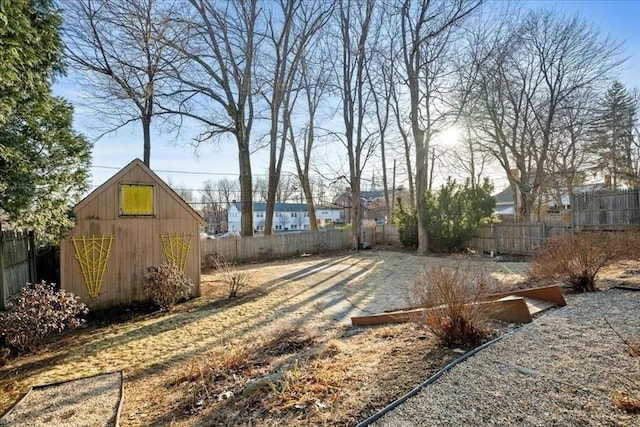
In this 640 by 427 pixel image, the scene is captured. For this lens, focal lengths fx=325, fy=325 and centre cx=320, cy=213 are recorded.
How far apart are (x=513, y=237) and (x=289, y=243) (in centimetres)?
1026

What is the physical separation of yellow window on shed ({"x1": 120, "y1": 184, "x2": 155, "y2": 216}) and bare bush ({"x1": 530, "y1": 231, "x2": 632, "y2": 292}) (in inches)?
A: 333

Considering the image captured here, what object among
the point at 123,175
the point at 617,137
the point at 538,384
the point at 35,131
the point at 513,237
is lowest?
the point at 538,384

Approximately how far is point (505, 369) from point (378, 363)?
117cm

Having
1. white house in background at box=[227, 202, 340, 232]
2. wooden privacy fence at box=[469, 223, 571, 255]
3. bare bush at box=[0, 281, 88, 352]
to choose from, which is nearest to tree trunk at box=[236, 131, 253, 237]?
bare bush at box=[0, 281, 88, 352]

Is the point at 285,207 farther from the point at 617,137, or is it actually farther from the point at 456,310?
the point at 456,310

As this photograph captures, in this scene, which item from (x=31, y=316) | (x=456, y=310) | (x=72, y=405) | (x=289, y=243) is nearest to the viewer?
(x=72, y=405)

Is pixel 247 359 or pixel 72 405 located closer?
pixel 72 405

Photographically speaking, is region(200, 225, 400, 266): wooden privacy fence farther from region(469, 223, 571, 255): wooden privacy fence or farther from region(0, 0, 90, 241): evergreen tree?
region(0, 0, 90, 241): evergreen tree

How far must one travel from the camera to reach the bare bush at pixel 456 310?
354cm

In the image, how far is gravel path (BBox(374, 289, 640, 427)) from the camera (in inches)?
88.7

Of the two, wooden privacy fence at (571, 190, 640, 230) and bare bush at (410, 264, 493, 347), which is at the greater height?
A: wooden privacy fence at (571, 190, 640, 230)

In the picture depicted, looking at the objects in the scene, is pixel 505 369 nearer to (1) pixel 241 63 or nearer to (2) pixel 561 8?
(1) pixel 241 63

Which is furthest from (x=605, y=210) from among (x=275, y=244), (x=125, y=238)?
(x=125, y=238)

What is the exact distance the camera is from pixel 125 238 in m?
7.05
